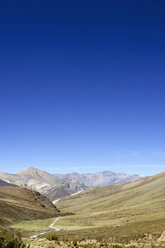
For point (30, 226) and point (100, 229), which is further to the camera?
point (30, 226)

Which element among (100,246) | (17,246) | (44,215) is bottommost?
(44,215)

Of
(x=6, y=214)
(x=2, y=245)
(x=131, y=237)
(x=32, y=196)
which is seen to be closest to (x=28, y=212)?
(x=6, y=214)

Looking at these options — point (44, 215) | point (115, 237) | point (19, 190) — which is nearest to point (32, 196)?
point (19, 190)

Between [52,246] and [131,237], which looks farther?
[131,237]

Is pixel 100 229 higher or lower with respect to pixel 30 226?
higher

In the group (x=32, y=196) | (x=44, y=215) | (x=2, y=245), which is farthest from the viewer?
(x=32, y=196)

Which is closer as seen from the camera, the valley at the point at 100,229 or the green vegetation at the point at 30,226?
the valley at the point at 100,229

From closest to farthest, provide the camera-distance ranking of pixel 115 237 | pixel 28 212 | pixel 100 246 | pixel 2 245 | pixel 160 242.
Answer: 1. pixel 2 245
2. pixel 100 246
3. pixel 160 242
4. pixel 115 237
5. pixel 28 212

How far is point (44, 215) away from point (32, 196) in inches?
2304

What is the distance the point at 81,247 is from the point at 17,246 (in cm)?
918

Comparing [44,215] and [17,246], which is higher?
[17,246]

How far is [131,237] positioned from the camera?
35719 mm

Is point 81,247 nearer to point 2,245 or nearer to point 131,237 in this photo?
point 2,245

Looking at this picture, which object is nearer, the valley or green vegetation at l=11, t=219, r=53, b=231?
the valley
